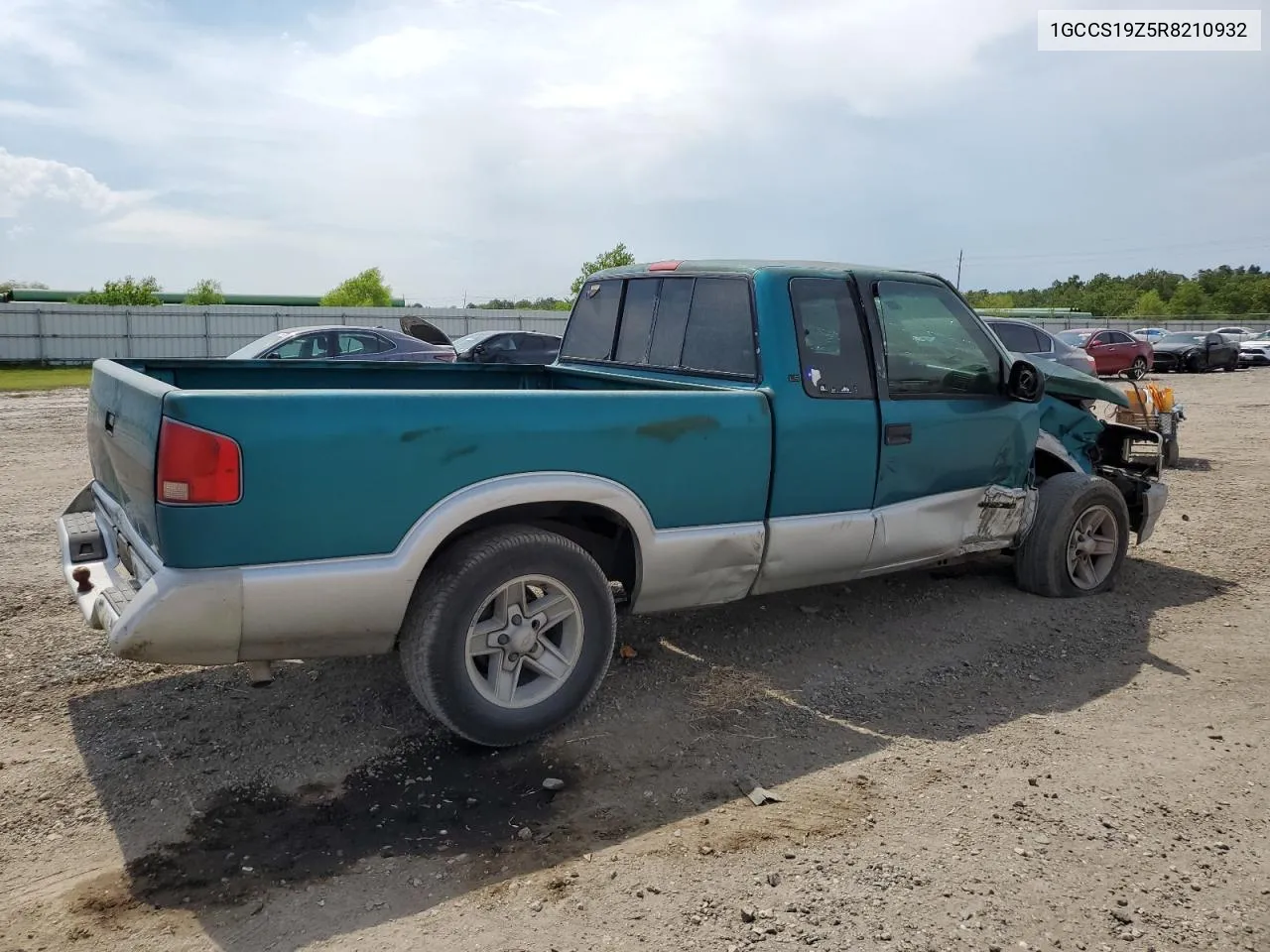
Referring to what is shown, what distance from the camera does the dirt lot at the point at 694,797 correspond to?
2895 millimetres

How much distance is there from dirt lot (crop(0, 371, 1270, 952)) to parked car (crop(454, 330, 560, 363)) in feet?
42.5

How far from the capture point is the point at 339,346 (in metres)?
14.7

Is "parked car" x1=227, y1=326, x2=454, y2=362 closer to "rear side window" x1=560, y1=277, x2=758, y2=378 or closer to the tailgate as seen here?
"rear side window" x1=560, y1=277, x2=758, y2=378

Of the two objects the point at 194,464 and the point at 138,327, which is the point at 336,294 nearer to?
the point at 138,327

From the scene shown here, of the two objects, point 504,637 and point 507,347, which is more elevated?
point 507,347

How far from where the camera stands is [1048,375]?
618 centimetres

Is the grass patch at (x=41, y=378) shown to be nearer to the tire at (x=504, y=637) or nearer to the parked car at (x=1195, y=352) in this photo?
the tire at (x=504, y=637)

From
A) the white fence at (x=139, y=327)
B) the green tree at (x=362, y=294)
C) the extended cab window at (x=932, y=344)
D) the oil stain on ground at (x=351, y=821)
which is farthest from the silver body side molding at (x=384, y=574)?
the green tree at (x=362, y=294)

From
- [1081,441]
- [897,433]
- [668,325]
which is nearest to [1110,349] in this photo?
[1081,441]

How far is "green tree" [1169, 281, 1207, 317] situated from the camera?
7919 centimetres

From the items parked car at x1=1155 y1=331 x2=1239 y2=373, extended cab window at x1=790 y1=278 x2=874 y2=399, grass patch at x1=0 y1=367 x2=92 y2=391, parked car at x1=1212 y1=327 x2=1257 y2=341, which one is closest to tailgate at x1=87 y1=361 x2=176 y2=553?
extended cab window at x1=790 y1=278 x2=874 y2=399

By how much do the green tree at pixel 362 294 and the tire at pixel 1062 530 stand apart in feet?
192

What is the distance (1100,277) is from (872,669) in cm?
10569

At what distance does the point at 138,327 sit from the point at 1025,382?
3349 centimetres
